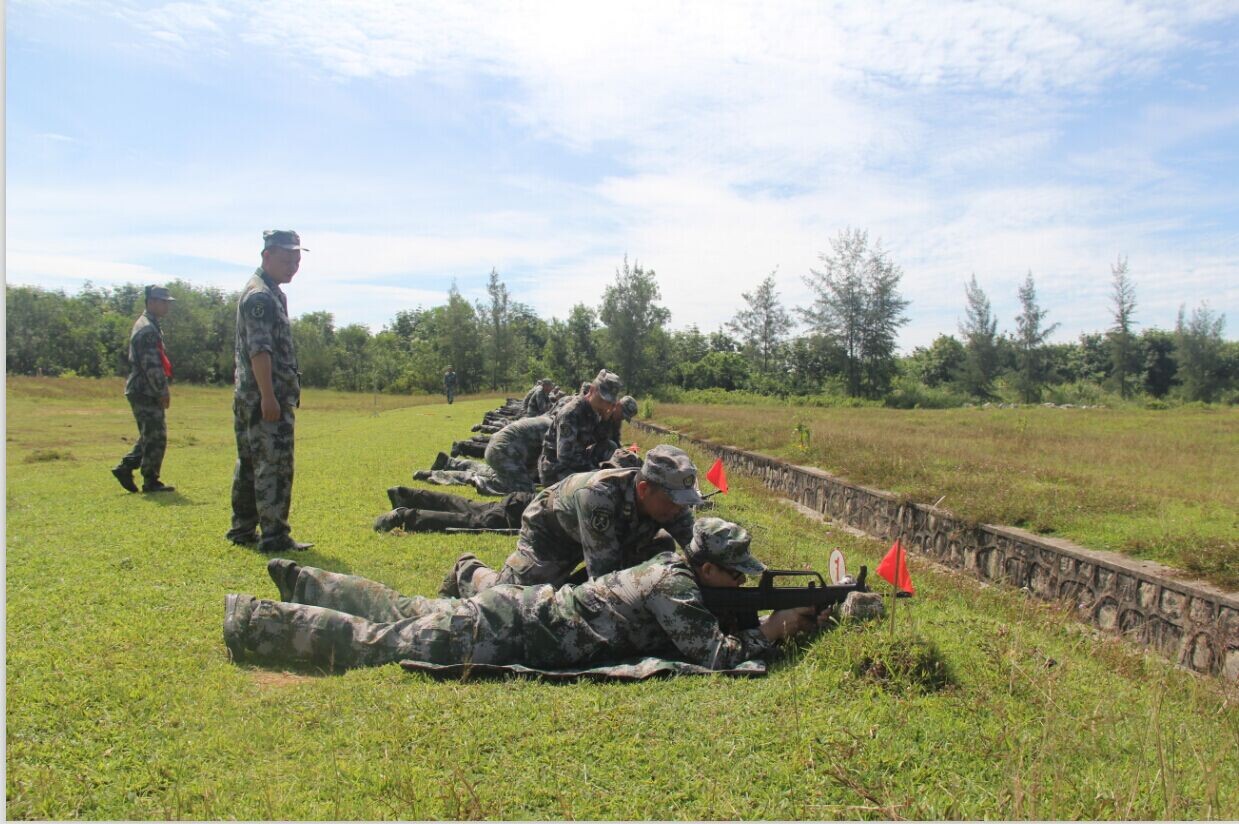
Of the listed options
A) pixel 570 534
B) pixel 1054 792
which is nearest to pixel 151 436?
pixel 570 534

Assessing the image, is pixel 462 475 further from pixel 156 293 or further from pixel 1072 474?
pixel 1072 474

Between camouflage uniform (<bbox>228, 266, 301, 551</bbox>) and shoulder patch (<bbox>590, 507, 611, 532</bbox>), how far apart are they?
8.63ft

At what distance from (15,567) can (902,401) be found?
43930 millimetres

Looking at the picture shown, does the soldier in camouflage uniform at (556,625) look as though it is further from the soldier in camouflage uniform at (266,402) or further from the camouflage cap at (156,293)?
the camouflage cap at (156,293)

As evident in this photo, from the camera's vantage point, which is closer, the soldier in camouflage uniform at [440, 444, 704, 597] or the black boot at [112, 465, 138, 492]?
the soldier in camouflage uniform at [440, 444, 704, 597]

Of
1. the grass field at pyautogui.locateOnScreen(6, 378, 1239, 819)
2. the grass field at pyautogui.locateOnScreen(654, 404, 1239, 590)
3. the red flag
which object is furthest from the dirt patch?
the grass field at pyautogui.locateOnScreen(654, 404, 1239, 590)

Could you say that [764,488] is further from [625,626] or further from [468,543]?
[625,626]

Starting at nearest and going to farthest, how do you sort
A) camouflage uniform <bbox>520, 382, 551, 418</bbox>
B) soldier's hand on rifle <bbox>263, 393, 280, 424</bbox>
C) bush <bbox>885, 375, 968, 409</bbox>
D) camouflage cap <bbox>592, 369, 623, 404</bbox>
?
soldier's hand on rifle <bbox>263, 393, 280, 424</bbox> < camouflage cap <bbox>592, 369, 623, 404</bbox> < camouflage uniform <bbox>520, 382, 551, 418</bbox> < bush <bbox>885, 375, 968, 409</bbox>

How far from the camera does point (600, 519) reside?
15.4ft

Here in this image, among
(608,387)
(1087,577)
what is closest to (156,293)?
(608,387)

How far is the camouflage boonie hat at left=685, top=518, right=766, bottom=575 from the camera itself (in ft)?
A: 13.4

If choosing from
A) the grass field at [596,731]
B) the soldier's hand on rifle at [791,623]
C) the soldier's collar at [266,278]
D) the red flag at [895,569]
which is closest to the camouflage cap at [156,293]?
the soldier's collar at [266,278]

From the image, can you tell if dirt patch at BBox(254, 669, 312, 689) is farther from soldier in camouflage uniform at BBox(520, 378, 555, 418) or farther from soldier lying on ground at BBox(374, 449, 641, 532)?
soldier in camouflage uniform at BBox(520, 378, 555, 418)

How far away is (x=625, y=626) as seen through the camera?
4180 mm
